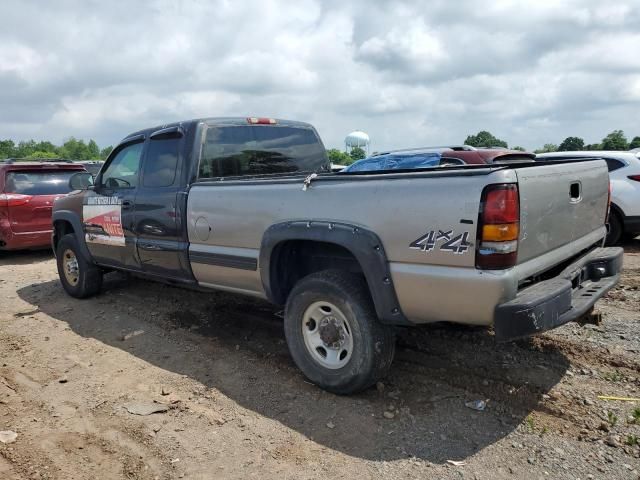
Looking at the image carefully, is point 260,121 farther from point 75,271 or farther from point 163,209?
point 75,271

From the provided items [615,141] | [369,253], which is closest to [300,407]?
[369,253]

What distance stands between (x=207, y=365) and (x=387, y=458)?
1.86 meters

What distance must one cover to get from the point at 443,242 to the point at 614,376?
185 cm

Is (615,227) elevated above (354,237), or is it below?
below

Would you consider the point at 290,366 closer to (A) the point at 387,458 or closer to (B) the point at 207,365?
(B) the point at 207,365

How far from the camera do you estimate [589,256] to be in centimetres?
366

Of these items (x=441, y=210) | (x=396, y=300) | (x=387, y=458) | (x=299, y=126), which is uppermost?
(x=299, y=126)

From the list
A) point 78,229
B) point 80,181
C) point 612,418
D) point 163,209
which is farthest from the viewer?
point 78,229

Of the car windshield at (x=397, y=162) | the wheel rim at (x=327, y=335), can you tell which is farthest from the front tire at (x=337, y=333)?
the car windshield at (x=397, y=162)

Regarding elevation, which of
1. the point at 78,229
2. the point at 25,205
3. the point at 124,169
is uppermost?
the point at 124,169

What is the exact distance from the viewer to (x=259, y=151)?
16.2ft

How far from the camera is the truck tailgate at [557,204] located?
284 centimetres

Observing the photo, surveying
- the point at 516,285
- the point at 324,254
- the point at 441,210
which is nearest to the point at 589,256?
the point at 516,285

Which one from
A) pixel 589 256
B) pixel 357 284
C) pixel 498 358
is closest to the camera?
pixel 357 284
